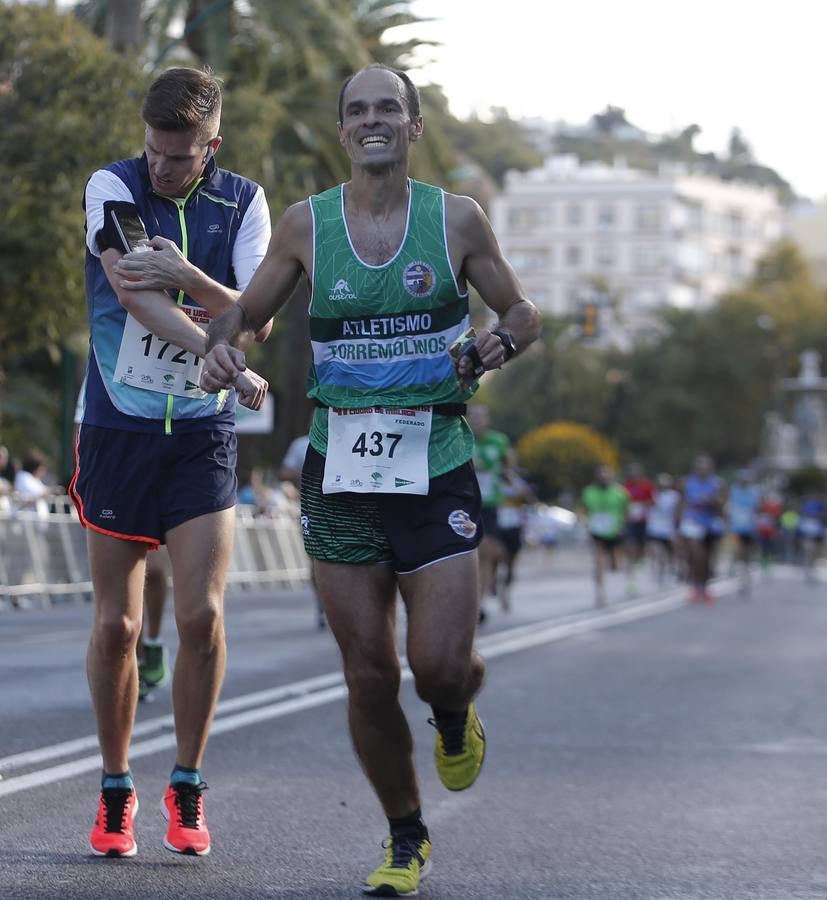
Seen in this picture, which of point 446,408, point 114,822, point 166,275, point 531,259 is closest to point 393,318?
point 446,408

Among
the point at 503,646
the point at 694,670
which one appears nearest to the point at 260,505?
the point at 503,646

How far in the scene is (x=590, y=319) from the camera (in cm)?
4725

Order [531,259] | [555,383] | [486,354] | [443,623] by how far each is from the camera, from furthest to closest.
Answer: [531,259] < [555,383] < [443,623] < [486,354]

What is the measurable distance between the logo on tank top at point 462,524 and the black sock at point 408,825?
728 millimetres

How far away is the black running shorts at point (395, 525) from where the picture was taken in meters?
5.01

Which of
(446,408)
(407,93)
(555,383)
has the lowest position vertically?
(555,383)

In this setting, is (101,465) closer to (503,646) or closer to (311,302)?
(311,302)

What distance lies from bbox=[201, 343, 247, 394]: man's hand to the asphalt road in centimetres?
124

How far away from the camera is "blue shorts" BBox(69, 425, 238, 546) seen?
17.7 ft

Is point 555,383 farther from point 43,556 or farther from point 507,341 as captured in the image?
point 507,341

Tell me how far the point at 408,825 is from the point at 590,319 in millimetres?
42459

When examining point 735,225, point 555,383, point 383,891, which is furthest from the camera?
point 735,225

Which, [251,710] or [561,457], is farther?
[561,457]

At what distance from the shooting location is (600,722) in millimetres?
10016
